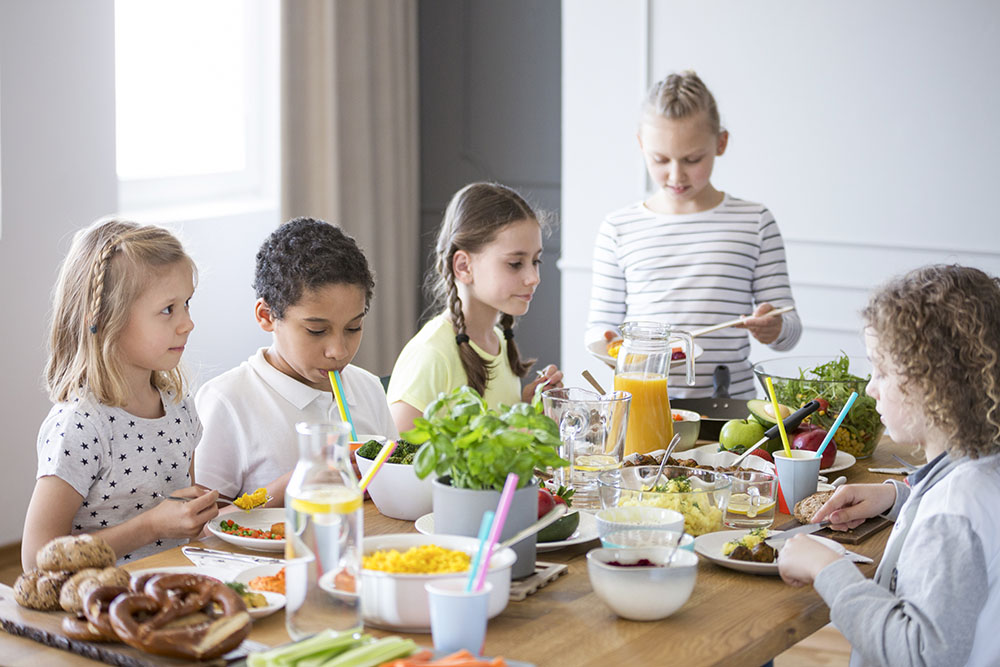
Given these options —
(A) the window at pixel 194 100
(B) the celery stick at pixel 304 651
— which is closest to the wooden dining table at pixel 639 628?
(B) the celery stick at pixel 304 651

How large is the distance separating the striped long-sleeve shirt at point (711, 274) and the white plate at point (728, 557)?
133cm

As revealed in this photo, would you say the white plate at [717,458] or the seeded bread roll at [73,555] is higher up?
the seeded bread roll at [73,555]

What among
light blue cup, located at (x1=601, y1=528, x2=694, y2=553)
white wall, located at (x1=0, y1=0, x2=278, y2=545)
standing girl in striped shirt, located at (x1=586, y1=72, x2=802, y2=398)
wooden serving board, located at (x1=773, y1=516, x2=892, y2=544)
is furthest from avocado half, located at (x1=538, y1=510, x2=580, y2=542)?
white wall, located at (x1=0, y1=0, x2=278, y2=545)

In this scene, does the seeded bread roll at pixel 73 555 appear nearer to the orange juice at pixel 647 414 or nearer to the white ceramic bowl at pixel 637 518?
the white ceramic bowl at pixel 637 518

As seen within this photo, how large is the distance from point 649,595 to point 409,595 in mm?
278

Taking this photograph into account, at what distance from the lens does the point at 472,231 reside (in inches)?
101

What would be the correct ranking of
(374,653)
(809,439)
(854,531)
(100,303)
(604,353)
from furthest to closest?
(604,353)
(809,439)
(100,303)
(854,531)
(374,653)

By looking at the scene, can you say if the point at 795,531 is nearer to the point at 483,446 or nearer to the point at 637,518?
the point at 637,518

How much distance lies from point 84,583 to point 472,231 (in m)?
1.43

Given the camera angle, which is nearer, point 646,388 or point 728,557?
point 728,557

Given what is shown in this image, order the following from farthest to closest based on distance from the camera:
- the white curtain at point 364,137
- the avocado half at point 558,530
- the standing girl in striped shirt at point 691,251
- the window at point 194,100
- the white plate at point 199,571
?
the white curtain at point 364,137 → the window at point 194,100 → the standing girl in striped shirt at point 691,251 → the avocado half at point 558,530 → the white plate at point 199,571

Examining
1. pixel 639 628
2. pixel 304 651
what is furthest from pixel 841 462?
pixel 304 651

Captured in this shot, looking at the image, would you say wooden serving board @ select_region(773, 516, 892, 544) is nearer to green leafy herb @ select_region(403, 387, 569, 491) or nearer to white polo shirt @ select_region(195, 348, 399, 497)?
green leafy herb @ select_region(403, 387, 569, 491)

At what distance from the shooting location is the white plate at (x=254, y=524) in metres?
1.56
